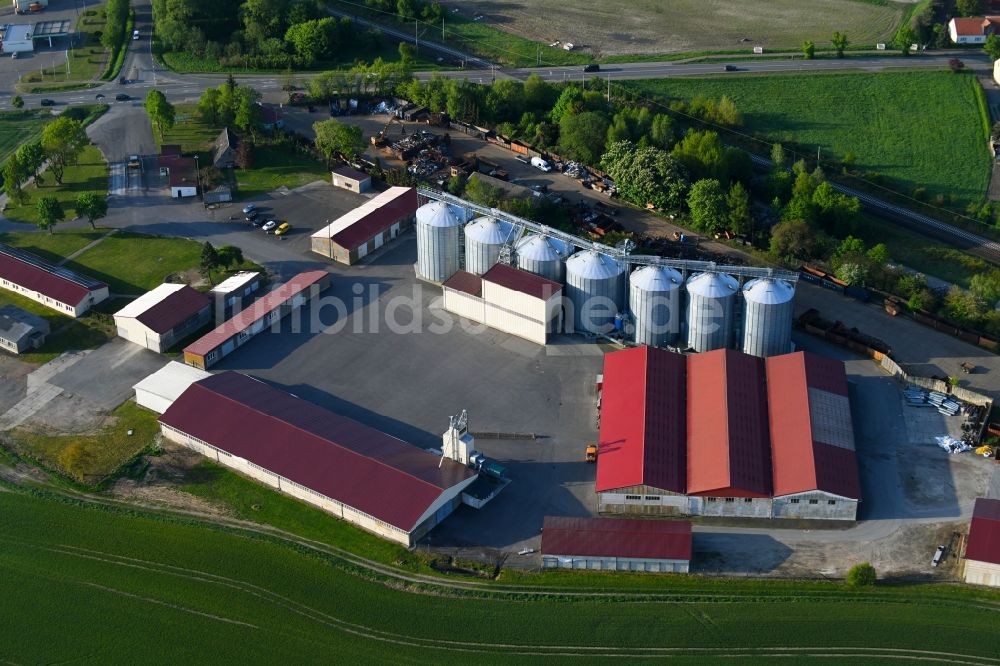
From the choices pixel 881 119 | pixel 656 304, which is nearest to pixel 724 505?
Answer: pixel 656 304

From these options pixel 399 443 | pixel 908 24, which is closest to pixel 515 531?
pixel 399 443

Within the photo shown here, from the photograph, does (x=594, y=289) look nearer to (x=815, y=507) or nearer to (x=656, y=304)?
(x=656, y=304)

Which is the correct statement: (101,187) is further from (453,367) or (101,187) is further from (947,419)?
(947,419)

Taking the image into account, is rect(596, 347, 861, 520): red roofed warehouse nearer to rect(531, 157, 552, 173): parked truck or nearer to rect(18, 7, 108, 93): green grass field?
rect(531, 157, 552, 173): parked truck

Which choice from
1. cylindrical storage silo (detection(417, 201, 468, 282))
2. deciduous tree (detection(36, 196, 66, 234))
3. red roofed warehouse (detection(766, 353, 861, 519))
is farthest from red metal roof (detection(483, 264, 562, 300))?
deciduous tree (detection(36, 196, 66, 234))

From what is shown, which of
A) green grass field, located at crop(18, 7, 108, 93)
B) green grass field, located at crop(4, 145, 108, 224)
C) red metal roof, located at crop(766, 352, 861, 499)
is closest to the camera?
red metal roof, located at crop(766, 352, 861, 499)

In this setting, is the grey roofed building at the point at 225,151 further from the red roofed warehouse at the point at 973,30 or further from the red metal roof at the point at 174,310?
the red roofed warehouse at the point at 973,30

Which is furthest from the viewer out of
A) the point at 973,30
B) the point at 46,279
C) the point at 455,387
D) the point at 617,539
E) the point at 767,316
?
the point at 973,30
